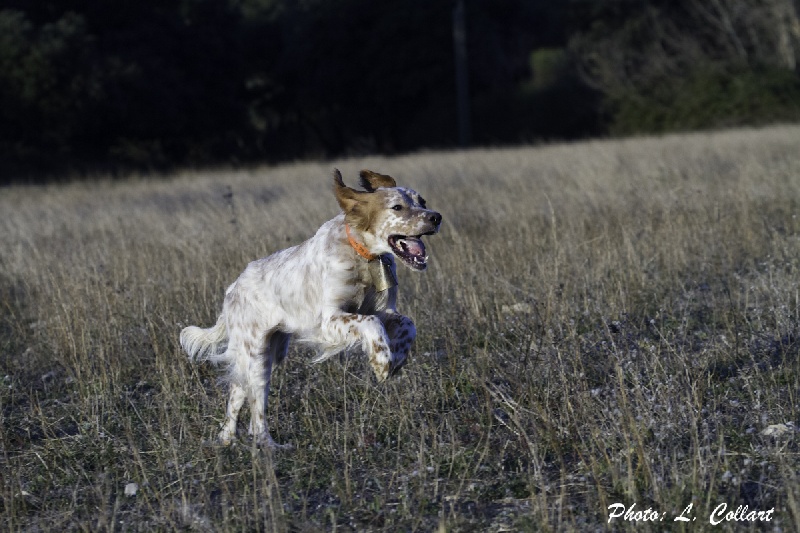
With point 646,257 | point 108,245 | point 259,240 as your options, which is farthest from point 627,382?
point 108,245

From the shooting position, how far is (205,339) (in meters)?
5.46

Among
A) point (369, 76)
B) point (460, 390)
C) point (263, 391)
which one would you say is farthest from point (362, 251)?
point (369, 76)

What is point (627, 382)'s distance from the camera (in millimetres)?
5176

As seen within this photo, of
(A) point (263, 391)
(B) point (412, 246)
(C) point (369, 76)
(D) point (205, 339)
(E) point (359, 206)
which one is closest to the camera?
(B) point (412, 246)

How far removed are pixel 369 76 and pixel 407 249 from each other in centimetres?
3142

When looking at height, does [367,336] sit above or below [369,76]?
below

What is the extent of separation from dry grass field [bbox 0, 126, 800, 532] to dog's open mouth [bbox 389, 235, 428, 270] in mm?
676

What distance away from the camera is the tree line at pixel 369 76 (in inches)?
1112

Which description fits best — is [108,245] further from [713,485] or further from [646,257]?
[713,485]

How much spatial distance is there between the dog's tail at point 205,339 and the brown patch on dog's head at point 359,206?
1021 mm

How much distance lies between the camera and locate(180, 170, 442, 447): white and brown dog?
4.64m

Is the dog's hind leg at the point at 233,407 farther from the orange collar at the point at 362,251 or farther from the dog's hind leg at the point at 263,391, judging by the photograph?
the orange collar at the point at 362,251

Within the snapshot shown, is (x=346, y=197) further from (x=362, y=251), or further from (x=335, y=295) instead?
(x=335, y=295)

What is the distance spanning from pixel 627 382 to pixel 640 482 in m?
1.27
